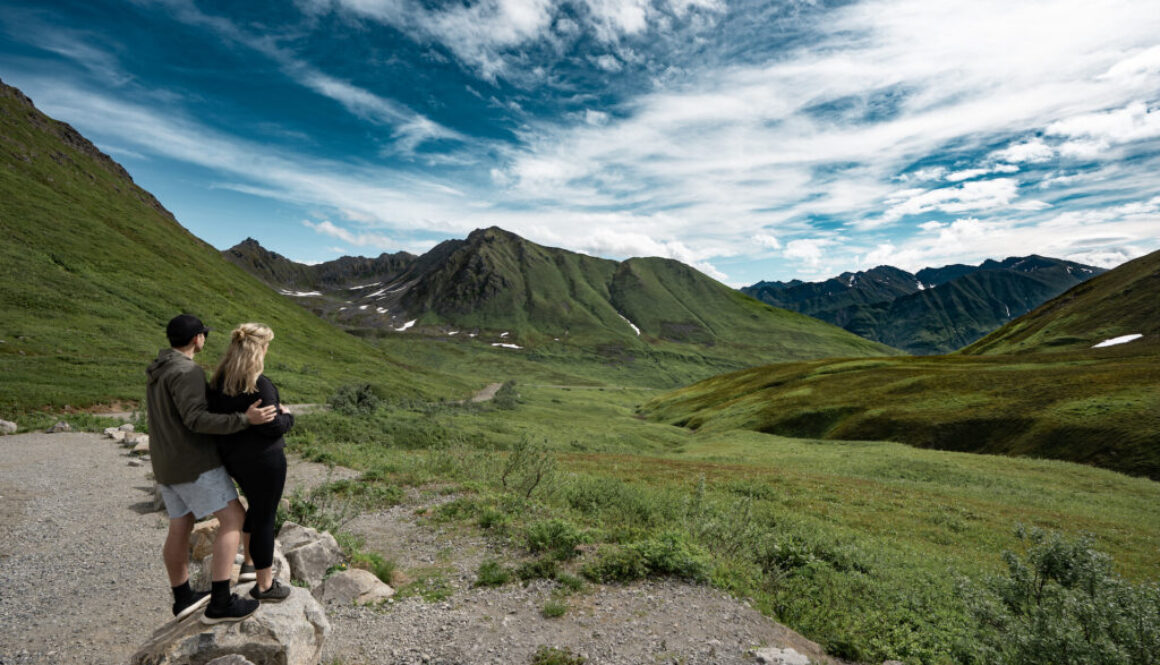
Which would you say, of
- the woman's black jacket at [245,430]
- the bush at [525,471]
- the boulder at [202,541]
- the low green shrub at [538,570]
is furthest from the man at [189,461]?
the bush at [525,471]

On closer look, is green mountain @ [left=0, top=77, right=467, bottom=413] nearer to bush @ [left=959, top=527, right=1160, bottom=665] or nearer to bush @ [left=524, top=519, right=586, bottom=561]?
bush @ [left=524, top=519, right=586, bottom=561]

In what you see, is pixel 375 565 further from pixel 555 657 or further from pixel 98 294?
pixel 98 294

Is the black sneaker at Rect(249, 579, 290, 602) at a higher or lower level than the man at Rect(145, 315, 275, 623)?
lower

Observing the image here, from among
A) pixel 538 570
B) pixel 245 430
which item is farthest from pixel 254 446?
pixel 538 570

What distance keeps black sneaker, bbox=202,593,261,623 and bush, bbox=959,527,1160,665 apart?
11329mm

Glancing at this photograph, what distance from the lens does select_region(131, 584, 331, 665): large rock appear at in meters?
5.98

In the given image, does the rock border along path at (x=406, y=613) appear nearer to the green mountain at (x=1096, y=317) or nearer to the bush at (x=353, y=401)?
the bush at (x=353, y=401)

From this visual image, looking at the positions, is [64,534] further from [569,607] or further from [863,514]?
[863,514]

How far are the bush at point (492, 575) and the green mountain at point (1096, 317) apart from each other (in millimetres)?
108635

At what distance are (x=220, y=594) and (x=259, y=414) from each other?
2.52 meters

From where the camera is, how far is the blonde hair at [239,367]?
6.42 metres

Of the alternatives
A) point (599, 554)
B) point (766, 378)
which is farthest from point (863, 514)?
point (766, 378)

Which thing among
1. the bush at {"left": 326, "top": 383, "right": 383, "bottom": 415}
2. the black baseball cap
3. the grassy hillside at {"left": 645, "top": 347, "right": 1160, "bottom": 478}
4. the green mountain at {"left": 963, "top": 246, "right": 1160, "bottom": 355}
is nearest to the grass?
the bush at {"left": 326, "top": 383, "right": 383, "bottom": 415}

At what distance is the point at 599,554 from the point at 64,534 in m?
13.9
